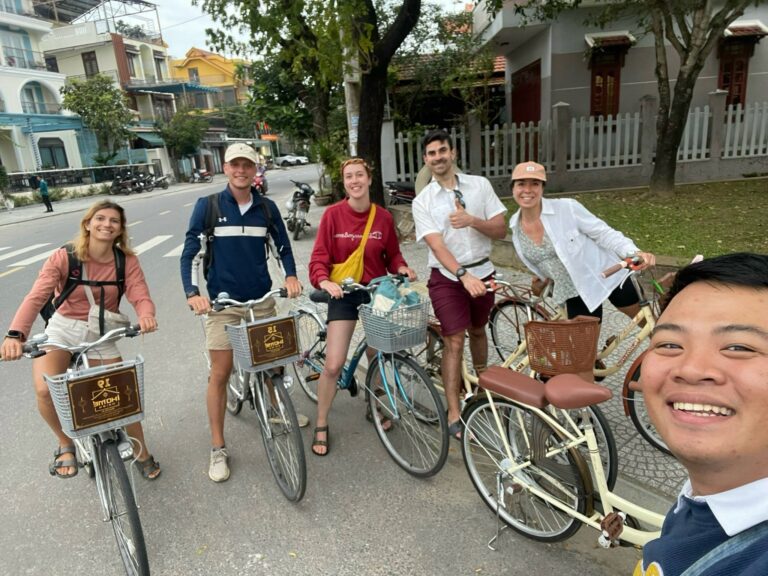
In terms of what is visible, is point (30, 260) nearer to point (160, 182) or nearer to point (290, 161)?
point (160, 182)

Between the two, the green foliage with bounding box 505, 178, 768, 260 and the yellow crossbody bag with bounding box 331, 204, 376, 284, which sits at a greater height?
the yellow crossbody bag with bounding box 331, 204, 376, 284

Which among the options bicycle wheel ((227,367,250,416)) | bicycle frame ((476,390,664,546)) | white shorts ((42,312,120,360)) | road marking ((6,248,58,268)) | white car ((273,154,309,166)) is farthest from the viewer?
white car ((273,154,309,166))

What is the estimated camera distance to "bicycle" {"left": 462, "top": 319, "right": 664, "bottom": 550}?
83.7 inches

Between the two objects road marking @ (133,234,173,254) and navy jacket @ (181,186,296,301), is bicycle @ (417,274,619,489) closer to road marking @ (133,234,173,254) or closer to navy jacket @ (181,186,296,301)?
navy jacket @ (181,186,296,301)

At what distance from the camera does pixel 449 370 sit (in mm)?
3209

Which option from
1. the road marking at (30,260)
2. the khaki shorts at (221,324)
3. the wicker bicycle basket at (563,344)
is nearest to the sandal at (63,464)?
the khaki shorts at (221,324)

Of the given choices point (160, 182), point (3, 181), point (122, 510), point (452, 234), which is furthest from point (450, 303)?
point (160, 182)

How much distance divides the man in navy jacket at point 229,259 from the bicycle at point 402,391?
465 mm

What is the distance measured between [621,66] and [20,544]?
15474mm

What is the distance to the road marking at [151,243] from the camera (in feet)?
37.4

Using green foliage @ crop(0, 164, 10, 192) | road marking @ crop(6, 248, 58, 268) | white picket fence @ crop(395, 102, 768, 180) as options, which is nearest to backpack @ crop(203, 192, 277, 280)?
white picket fence @ crop(395, 102, 768, 180)

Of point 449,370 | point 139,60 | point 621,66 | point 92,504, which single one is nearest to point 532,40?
point 621,66

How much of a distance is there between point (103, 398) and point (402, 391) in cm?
161

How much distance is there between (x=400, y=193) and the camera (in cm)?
1097
